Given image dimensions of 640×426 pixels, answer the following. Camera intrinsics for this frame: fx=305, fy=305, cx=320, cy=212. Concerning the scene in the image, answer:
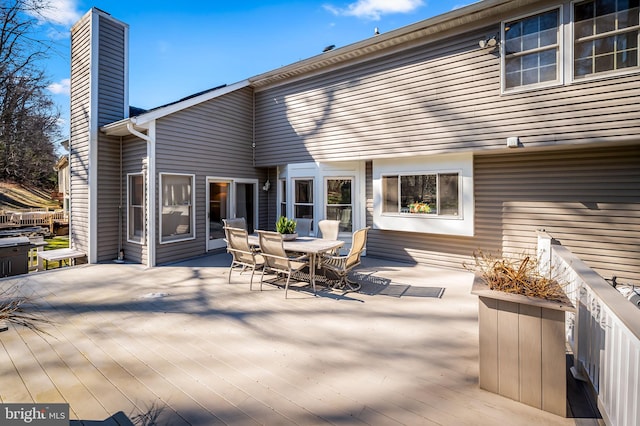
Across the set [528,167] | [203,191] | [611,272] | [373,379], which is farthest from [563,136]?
[203,191]

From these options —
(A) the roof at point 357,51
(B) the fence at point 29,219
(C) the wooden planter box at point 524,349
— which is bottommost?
(C) the wooden planter box at point 524,349

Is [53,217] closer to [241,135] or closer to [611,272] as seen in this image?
[241,135]

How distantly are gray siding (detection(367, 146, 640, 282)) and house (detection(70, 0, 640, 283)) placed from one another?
0.08 feet

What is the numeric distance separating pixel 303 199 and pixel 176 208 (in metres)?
3.40

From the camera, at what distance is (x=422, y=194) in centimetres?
709

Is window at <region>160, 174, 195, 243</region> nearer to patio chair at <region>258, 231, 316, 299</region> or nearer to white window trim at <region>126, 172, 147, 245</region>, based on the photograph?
white window trim at <region>126, 172, 147, 245</region>

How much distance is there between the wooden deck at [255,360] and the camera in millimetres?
2297

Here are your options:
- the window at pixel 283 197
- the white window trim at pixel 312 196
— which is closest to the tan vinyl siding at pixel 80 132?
the window at pixel 283 197

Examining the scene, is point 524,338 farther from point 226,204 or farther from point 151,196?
point 226,204

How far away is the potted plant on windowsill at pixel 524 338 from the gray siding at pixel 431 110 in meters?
4.13

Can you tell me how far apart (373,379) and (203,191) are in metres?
6.83

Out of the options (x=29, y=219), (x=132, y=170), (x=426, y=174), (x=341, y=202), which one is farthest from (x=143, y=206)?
(x=29, y=219)

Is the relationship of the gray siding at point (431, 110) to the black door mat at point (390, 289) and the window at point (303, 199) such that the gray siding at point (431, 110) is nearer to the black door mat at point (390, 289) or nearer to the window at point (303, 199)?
the window at point (303, 199)

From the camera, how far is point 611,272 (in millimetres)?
5484
